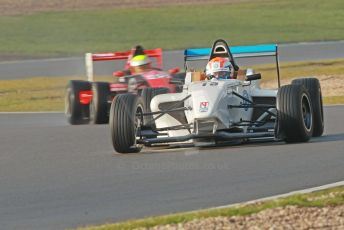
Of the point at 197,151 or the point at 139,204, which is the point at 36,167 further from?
the point at 139,204

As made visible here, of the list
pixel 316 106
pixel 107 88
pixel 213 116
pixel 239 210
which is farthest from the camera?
pixel 107 88

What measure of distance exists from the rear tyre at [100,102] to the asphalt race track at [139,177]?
2834mm

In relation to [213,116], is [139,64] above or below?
above

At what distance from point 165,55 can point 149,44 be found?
163 inches

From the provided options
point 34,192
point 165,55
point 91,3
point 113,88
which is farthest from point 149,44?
point 34,192

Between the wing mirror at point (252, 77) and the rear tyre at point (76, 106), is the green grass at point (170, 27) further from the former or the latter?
the wing mirror at point (252, 77)

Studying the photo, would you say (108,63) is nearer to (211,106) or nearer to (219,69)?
(219,69)

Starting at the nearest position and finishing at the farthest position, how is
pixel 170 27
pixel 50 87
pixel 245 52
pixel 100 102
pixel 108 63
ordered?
pixel 245 52 → pixel 100 102 → pixel 50 87 → pixel 108 63 → pixel 170 27

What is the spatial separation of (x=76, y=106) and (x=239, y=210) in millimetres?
12479

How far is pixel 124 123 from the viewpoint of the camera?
14.7 m

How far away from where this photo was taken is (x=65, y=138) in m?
18.3

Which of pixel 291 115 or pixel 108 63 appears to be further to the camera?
pixel 108 63

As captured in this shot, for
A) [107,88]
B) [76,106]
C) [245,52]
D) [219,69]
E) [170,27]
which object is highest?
[170,27]

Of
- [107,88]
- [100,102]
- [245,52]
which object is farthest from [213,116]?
[107,88]
